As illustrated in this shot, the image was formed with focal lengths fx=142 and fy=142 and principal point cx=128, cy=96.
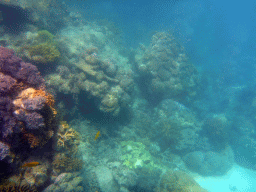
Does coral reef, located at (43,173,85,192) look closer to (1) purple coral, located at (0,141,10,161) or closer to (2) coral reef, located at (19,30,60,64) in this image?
(1) purple coral, located at (0,141,10,161)

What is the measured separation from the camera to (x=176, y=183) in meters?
9.25

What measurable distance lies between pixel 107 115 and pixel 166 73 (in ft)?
24.8

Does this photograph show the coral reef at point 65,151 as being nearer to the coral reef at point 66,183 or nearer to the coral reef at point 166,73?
the coral reef at point 66,183

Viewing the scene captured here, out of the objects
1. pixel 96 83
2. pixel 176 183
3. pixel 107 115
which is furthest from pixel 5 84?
pixel 176 183

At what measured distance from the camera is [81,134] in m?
8.16

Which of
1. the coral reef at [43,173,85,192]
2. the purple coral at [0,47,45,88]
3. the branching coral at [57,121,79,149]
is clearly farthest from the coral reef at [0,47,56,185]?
the coral reef at [43,173,85,192]

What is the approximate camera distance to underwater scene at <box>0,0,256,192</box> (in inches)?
153

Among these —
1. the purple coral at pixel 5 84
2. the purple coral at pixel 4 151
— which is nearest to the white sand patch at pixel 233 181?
the purple coral at pixel 4 151

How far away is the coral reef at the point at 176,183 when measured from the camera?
8.85 m

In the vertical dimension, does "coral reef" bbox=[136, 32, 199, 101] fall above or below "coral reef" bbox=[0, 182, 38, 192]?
above

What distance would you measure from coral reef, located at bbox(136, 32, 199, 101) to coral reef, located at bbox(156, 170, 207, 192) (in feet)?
21.6

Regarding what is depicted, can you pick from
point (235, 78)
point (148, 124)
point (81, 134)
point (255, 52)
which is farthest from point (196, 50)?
point (81, 134)

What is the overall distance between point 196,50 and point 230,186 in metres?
25.0

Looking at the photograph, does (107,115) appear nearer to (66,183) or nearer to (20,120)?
(66,183)
